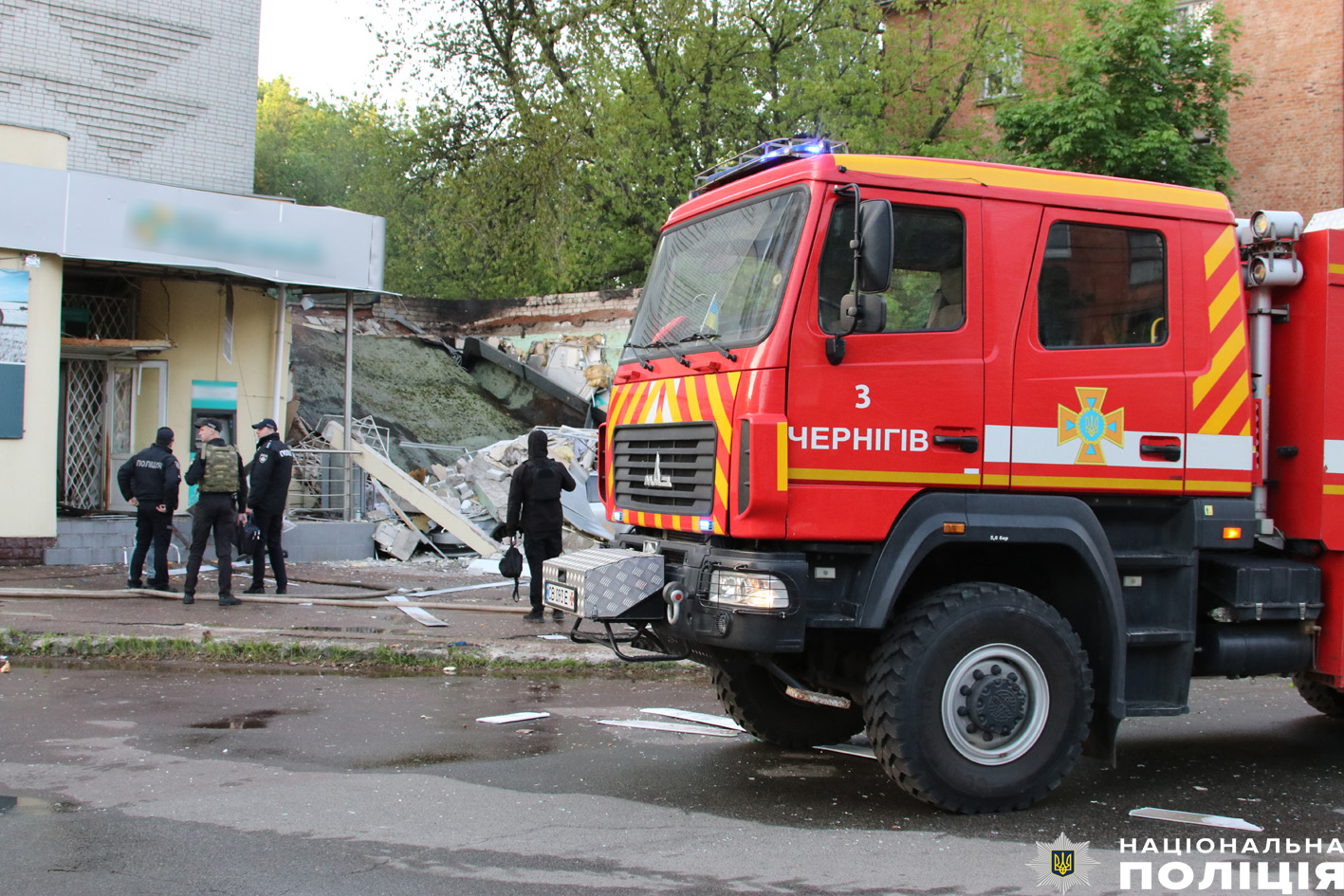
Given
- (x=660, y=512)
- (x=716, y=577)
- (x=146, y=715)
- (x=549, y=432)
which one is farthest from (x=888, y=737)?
(x=549, y=432)

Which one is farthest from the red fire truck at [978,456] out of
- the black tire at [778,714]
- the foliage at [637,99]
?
the foliage at [637,99]

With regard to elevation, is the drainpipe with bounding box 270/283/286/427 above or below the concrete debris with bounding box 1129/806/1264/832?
above

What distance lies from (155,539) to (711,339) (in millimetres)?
8007

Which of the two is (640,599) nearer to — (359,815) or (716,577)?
(716,577)

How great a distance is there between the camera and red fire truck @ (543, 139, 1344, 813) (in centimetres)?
514

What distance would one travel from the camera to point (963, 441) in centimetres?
533

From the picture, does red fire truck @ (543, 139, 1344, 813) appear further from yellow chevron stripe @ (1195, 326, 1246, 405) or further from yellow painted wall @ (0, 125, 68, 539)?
yellow painted wall @ (0, 125, 68, 539)

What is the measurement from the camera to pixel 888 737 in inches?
203

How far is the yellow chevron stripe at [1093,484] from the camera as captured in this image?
5.46 metres

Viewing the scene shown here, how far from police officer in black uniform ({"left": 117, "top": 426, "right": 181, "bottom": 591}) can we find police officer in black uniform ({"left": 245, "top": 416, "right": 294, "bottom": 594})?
73cm

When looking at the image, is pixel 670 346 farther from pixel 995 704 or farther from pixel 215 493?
pixel 215 493

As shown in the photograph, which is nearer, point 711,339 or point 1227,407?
point 711,339

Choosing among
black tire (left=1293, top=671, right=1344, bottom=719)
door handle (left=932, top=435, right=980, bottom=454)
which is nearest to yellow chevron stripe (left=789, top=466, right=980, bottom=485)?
door handle (left=932, top=435, right=980, bottom=454)

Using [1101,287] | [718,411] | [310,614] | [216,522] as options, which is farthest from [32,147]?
[1101,287]
